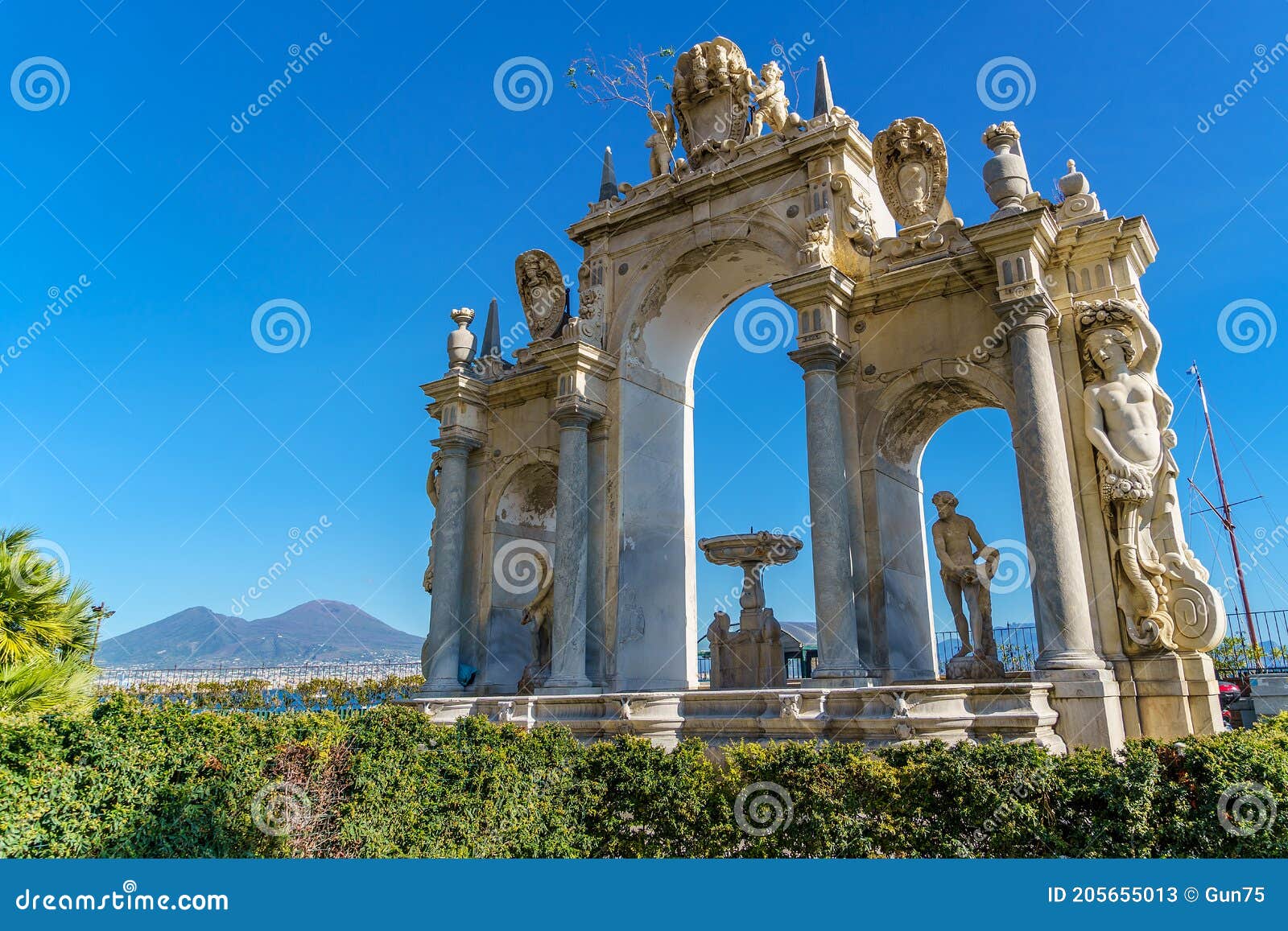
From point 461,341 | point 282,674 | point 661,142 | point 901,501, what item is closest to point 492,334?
point 461,341

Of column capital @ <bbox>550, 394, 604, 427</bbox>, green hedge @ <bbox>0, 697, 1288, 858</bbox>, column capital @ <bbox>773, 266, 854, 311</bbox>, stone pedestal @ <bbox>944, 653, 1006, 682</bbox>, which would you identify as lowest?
green hedge @ <bbox>0, 697, 1288, 858</bbox>

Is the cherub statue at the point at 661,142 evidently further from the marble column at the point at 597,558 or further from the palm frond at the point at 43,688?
the palm frond at the point at 43,688

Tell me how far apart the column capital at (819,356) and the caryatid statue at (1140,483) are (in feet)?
15.5

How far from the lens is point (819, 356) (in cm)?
1759

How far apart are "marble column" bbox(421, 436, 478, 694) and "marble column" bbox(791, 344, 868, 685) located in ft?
35.8

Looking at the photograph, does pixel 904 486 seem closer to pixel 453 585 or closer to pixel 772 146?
pixel 772 146

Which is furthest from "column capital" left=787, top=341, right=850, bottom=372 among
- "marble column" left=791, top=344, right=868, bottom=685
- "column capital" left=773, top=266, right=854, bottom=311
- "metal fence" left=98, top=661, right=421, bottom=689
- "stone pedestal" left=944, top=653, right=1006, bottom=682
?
"metal fence" left=98, top=661, right=421, bottom=689

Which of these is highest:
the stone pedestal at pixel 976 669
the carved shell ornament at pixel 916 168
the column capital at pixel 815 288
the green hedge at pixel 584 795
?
the carved shell ornament at pixel 916 168

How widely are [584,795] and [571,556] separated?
11.7 metres

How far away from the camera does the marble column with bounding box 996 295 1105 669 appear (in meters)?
14.0

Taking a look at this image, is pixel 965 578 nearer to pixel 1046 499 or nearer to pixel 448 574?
pixel 1046 499

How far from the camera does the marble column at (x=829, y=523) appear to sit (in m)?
16.2

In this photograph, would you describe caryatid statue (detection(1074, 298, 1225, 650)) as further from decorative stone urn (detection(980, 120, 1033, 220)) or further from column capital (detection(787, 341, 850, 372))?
column capital (detection(787, 341, 850, 372))

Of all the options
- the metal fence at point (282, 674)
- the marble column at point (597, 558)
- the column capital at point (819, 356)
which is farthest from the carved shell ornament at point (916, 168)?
the metal fence at point (282, 674)
